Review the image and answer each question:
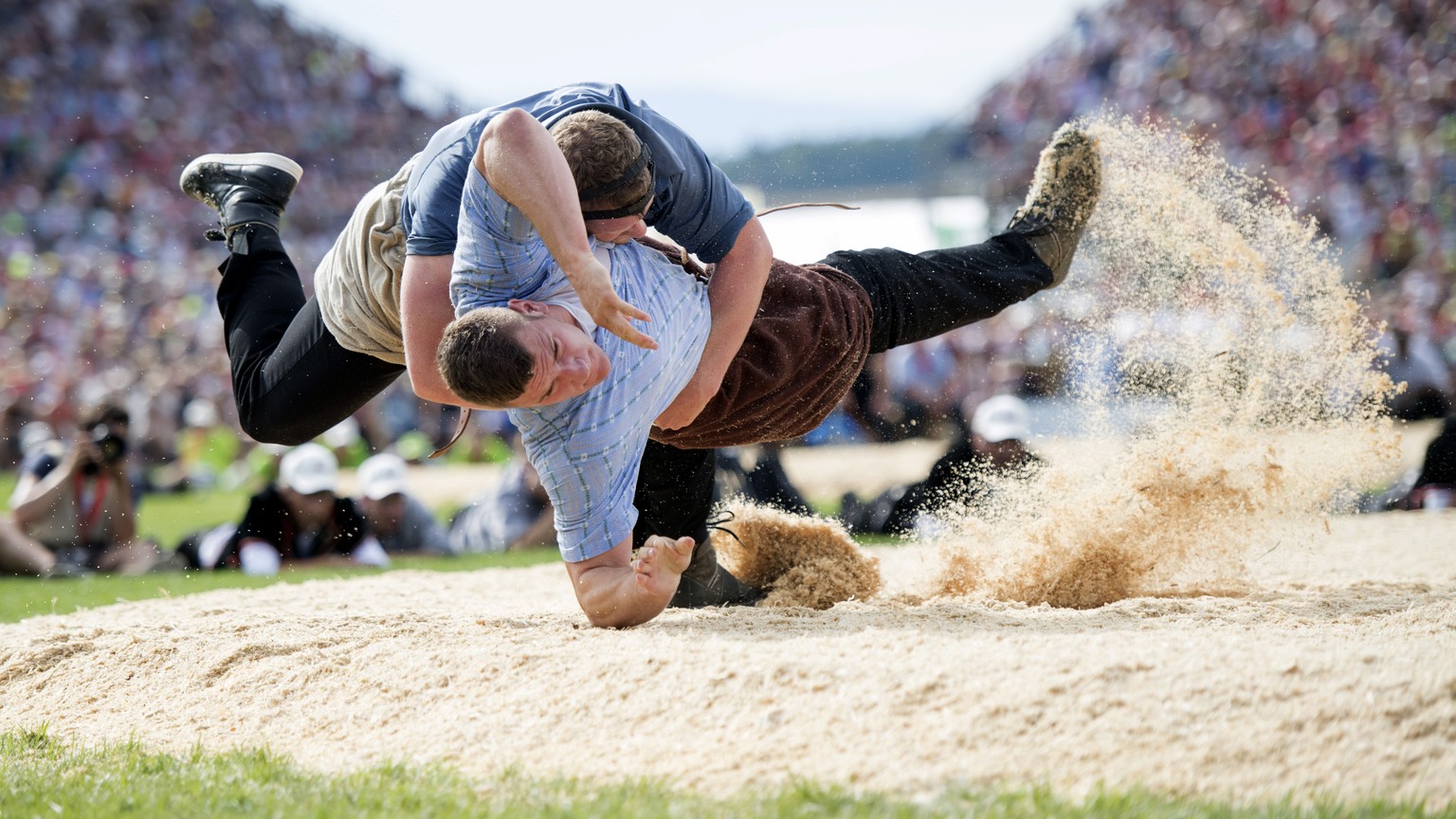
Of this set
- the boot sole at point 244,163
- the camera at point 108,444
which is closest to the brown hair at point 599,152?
the boot sole at point 244,163

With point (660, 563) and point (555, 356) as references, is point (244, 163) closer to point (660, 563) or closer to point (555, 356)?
point (555, 356)

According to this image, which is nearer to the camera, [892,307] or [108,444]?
[892,307]

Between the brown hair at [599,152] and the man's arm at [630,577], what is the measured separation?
93cm

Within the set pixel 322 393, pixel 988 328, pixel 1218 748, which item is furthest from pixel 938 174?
pixel 1218 748

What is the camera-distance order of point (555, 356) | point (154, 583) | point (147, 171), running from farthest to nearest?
1. point (147, 171)
2. point (154, 583)
3. point (555, 356)

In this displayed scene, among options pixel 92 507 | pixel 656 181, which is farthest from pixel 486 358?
pixel 92 507

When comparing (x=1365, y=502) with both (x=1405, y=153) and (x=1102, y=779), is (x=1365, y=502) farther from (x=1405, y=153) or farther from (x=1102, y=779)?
(x=1405, y=153)

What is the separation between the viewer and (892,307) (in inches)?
177

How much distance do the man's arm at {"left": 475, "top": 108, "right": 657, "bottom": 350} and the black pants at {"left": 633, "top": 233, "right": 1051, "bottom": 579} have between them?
1398 millimetres

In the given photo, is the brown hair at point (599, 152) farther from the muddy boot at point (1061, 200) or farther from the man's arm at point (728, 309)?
the muddy boot at point (1061, 200)

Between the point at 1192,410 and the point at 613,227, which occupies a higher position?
the point at 613,227

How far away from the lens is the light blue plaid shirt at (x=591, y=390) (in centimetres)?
326

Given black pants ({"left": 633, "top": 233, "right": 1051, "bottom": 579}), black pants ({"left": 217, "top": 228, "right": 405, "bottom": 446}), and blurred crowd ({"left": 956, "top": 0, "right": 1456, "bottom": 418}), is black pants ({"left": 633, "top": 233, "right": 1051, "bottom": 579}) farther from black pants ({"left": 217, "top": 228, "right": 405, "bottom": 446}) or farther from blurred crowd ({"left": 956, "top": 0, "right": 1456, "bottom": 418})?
blurred crowd ({"left": 956, "top": 0, "right": 1456, "bottom": 418})

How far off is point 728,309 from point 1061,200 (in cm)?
171
